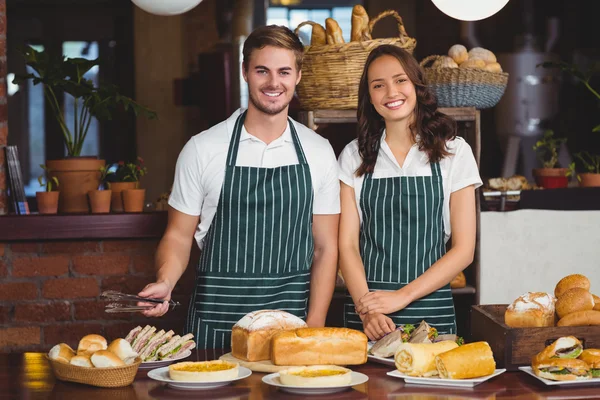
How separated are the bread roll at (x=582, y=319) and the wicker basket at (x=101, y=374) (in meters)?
0.97

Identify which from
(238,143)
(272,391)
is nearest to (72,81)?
(238,143)

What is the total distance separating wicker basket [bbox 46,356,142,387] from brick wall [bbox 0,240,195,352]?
1.63 m

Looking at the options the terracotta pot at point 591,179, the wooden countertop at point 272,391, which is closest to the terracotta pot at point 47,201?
the wooden countertop at point 272,391

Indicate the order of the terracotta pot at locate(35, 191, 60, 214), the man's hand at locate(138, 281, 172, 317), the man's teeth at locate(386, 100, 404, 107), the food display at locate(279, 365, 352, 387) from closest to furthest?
the food display at locate(279, 365, 352, 387), the man's hand at locate(138, 281, 172, 317), the man's teeth at locate(386, 100, 404, 107), the terracotta pot at locate(35, 191, 60, 214)

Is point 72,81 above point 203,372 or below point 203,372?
above

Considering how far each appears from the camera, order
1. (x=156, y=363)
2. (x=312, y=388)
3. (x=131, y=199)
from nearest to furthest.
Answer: (x=312, y=388) < (x=156, y=363) < (x=131, y=199)

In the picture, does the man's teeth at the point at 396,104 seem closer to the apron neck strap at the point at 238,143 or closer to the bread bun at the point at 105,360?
the apron neck strap at the point at 238,143

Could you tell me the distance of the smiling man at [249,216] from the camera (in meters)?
2.64

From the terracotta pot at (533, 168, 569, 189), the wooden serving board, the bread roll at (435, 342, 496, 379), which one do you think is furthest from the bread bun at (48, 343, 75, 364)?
the terracotta pot at (533, 168, 569, 189)

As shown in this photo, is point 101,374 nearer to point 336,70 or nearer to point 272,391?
point 272,391

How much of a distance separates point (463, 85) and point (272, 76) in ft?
3.70

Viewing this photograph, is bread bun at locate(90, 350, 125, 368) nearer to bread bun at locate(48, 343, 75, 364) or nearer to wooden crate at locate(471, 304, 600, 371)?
bread bun at locate(48, 343, 75, 364)

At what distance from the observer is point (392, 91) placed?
8.52 ft

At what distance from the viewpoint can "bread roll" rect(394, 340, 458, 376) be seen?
185 centimetres
